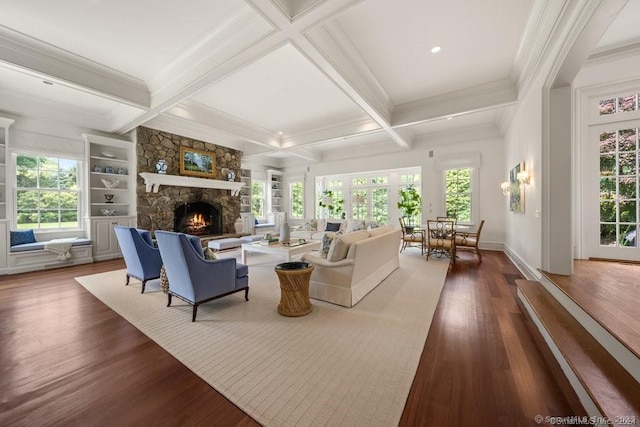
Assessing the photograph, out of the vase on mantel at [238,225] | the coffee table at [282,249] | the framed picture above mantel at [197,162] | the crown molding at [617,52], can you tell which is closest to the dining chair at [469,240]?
the crown molding at [617,52]

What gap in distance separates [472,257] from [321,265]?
456cm

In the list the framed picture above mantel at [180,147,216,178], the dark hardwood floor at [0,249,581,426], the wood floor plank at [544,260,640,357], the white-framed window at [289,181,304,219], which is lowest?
the dark hardwood floor at [0,249,581,426]

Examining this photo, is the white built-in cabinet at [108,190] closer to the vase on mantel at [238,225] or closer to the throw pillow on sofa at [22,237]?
the throw pillow on sofa at [22,237]

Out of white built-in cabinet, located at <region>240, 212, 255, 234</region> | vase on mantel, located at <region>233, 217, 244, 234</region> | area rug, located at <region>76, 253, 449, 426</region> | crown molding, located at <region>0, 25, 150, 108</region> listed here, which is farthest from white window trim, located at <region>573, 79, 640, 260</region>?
white built-in cabinet, located at <region>240, 212, 255, 234</region>

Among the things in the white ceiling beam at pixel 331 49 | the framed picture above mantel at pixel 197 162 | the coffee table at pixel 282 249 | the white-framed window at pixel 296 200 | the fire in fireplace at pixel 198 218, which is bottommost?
the coffee table at pixel 282 249

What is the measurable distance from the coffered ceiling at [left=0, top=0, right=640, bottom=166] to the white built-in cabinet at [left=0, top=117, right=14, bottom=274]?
1.57 feet

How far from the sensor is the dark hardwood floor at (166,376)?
150cm

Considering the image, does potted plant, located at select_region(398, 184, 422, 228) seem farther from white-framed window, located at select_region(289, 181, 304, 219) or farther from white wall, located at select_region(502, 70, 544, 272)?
white-framed window, located at select_region(289, 181, 304, 219)

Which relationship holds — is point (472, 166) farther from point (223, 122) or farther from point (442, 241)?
point (223, 122)

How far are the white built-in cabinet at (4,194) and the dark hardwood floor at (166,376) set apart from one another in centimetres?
255

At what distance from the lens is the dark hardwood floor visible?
1496 mm

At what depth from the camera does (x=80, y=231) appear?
5789 mm

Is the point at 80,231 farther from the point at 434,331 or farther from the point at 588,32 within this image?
the point at 588,32

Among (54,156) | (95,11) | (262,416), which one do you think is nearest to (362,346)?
(262,416)
